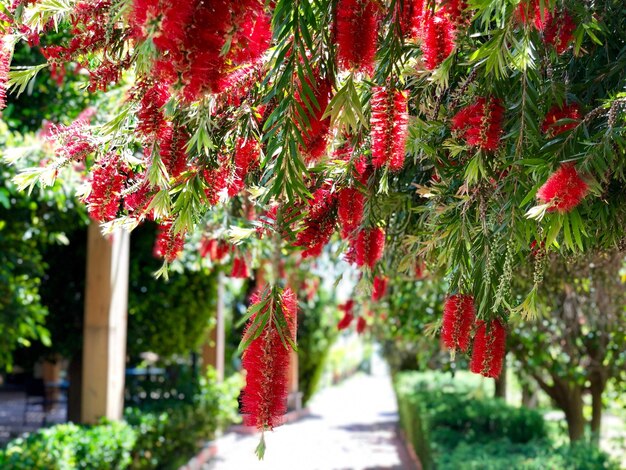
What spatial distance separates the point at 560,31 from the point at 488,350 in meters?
1.09

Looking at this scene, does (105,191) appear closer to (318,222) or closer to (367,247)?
(318,222)

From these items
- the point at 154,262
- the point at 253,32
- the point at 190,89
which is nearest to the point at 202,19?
the point at 190,89

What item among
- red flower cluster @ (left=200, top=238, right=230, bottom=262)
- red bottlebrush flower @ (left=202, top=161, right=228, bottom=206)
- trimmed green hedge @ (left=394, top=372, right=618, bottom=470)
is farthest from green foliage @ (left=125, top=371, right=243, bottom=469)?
red bottlebrush flower @ (left=202, top=161, right=228, bottom=206)

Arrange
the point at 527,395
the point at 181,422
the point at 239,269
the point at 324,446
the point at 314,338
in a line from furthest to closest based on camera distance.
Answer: the point at 314,338 < the point at 527,395 < the point at 324,446 < the point at 181,422 < the point at 239,269

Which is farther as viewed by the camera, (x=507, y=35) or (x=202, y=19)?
(x=507, y=35)

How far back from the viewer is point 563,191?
1.85 metres

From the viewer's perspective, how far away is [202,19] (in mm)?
1565

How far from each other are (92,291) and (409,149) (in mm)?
5424

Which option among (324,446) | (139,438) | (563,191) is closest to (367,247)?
(563,191)

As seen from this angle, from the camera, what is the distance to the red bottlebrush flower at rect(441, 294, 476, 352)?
2381 millimetres

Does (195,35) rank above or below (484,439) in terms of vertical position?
above

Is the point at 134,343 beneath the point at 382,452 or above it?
above

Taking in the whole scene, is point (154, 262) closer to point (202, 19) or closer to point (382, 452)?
point (382, 452)

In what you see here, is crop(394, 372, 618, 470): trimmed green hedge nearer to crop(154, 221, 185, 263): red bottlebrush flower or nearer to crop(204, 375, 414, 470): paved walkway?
crop(204, 375, 414, 470): paved walkway
